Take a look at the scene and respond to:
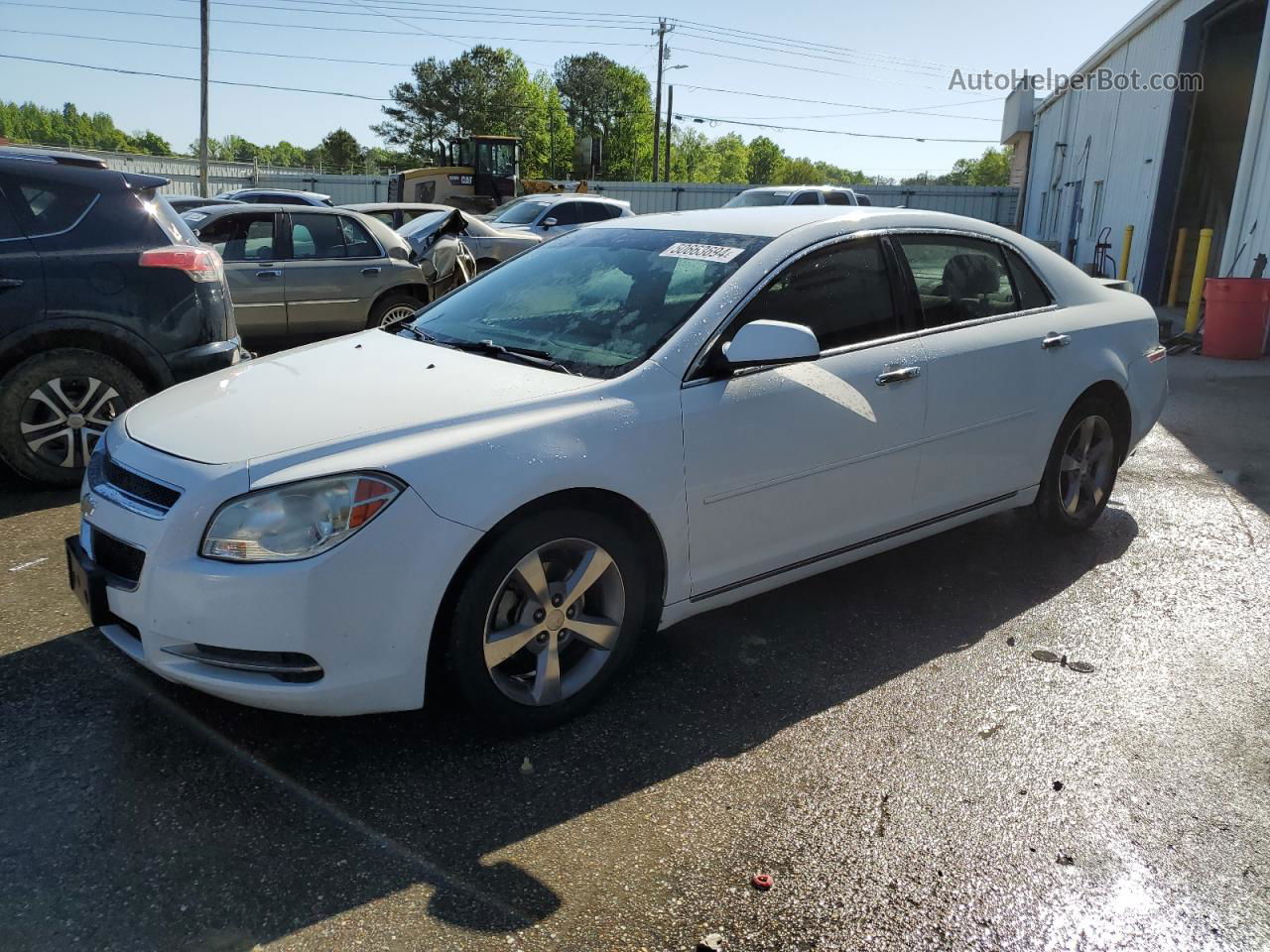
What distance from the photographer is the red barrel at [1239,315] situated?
1119cm

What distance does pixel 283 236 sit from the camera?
945 cm

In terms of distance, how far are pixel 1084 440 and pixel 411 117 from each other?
Answer: 3614 inches

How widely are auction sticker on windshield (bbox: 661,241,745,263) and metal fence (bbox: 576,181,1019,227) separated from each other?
115ft

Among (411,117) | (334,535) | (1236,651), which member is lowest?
(1236,651)

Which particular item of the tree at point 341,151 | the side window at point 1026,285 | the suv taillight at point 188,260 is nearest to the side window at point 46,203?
the suv taillight at point 188,260

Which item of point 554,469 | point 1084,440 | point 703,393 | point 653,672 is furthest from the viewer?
point 1084,440

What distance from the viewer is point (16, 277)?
501 centimetres

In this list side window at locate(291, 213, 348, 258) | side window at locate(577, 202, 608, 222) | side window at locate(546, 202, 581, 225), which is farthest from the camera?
side window at locate(577, 202, 608, 222)

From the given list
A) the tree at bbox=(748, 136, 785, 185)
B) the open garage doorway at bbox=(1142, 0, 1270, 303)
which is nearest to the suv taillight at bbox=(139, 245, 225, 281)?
the open garage doorway at bbox=(1142, 0, 1270, 303)

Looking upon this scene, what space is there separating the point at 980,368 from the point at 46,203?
4.73 metres

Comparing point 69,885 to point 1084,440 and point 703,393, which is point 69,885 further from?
point 1084,440

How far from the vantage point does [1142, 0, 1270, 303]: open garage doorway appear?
15922 mm

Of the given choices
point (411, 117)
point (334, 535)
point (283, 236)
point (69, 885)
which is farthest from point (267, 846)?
point (411, 117)

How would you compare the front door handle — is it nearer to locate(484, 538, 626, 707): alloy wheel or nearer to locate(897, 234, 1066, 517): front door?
locate(897, 234, 1066, 517): front door
